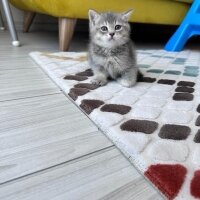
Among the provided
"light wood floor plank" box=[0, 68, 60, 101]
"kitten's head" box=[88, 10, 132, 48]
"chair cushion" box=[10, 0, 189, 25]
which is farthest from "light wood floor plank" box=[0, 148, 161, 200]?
"chair cushion" box=[10, 0, 189, 25]

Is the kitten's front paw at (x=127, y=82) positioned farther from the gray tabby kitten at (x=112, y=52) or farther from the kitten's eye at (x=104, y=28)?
the kitten's eye at (x=104, y=28)

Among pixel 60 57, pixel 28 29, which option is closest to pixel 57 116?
pixel 60 57

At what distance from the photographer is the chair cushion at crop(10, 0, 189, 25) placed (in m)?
1.35

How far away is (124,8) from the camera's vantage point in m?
1.52

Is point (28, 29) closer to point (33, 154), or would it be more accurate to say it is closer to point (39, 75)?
point (39, 75)

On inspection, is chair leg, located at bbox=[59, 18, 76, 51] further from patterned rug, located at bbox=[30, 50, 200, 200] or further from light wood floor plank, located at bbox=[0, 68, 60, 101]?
light wood floor plank, located at bbox=[0, 68, 60, 101]

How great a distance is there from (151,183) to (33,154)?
230 millimetres

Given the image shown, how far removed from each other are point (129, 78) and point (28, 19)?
5.24 ft

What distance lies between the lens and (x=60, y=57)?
1292mm

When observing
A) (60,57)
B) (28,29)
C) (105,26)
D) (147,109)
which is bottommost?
(28,29)

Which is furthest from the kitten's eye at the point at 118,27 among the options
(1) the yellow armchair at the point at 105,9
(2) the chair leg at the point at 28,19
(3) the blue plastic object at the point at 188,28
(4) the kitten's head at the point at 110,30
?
(2) the chair leg at the point at 28,19

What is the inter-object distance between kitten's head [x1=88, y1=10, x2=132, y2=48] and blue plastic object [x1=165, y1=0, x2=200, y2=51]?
834 millimetres

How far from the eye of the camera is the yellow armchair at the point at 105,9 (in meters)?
1.36

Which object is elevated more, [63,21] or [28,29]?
[63,21]
